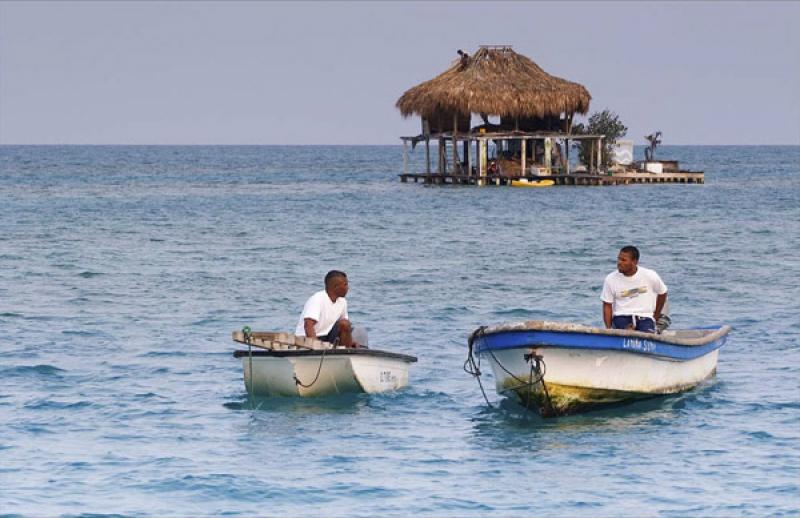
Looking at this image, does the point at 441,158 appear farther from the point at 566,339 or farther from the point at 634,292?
the point at 566,339

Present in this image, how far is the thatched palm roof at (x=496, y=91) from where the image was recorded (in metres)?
→ 56.2

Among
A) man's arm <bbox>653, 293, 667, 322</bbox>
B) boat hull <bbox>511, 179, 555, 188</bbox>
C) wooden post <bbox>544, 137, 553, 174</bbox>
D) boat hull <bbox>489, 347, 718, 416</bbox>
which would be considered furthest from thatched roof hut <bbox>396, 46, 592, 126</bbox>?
boat hull <bbox>489, 347, 718, 416</bbox>

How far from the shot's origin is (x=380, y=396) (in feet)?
49.9

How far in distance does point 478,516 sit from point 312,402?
3.86 m

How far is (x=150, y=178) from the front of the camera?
271ft

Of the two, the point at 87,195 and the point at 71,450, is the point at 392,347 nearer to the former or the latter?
the point at 71,450

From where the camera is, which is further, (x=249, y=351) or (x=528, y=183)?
(x=528, y=183)

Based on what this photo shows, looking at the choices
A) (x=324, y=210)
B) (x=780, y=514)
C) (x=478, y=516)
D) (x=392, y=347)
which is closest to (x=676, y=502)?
(x=780, y=514)

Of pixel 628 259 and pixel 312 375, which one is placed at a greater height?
pixel 628 259

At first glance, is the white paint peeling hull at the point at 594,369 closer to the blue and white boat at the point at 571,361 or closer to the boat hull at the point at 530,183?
the blue and white boat at the point at 571,361

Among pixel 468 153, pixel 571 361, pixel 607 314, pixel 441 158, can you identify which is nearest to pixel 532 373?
pixel 571 361

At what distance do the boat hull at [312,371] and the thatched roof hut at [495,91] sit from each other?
41790 millimetres

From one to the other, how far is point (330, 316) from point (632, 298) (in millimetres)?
2952

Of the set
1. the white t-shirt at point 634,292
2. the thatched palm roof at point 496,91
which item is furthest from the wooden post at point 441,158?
the white t-shirt at point 634,292
